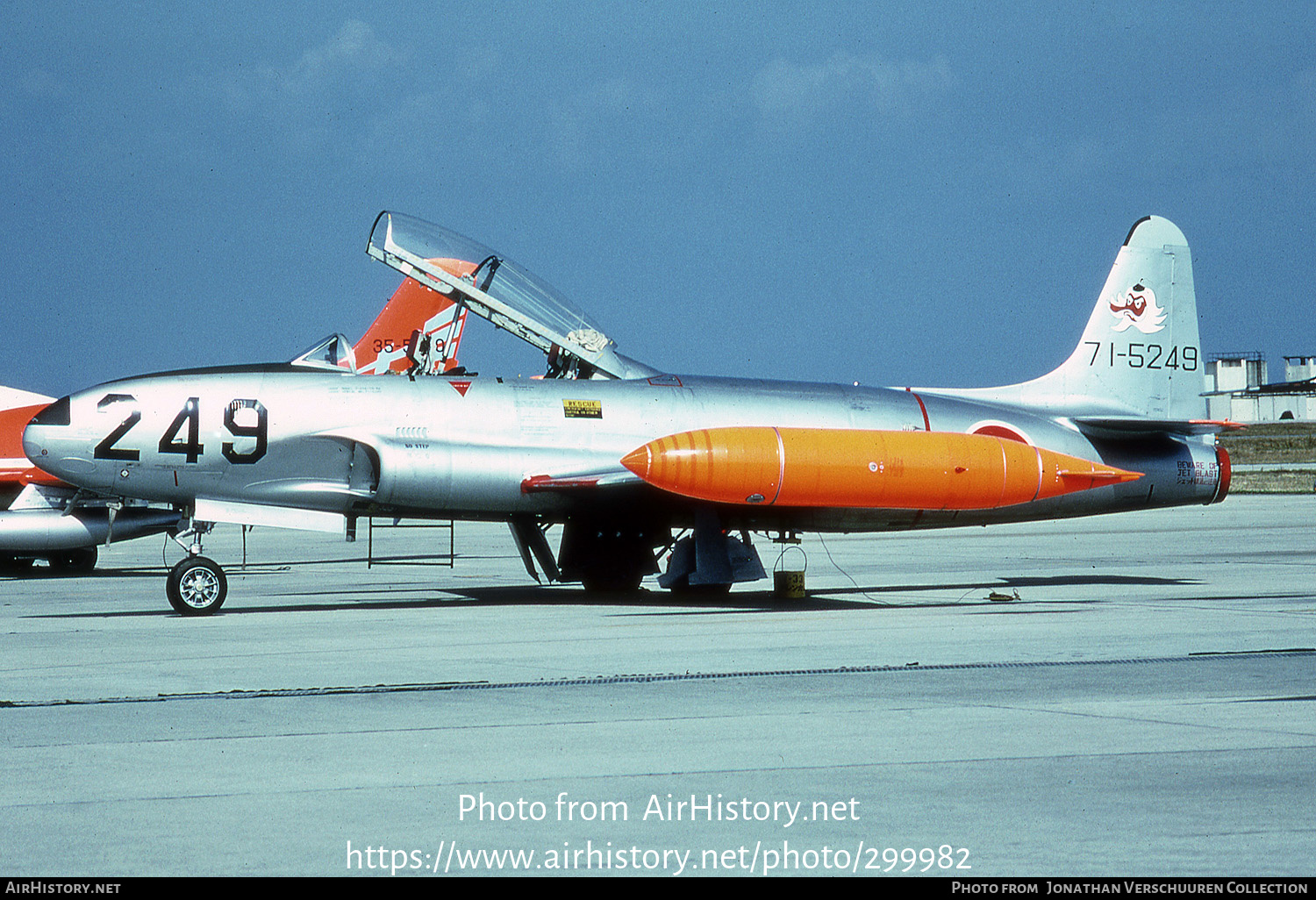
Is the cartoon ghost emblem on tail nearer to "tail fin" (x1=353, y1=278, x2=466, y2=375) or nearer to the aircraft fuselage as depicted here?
the aircraft fuselage

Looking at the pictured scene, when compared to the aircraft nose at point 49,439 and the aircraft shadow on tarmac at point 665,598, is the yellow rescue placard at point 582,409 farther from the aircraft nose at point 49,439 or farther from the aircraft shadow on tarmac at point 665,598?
the aircraft nose at point 49,439

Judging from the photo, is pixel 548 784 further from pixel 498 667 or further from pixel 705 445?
pixel 705 445

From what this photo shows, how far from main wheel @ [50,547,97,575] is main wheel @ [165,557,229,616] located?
8.81 meters

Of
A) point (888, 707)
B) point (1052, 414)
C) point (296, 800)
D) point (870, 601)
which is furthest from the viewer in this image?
point (1052, 414)

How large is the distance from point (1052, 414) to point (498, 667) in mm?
10556

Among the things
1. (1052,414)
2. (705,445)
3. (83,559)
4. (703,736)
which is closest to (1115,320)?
(1052,414)

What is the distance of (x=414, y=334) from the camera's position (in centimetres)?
1655

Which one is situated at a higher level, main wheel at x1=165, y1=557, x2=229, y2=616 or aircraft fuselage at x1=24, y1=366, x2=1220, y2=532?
aircraft fuselage at x1=24, y1=366, x2=1220, y2=532

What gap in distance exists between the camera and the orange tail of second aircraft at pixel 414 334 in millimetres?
16359

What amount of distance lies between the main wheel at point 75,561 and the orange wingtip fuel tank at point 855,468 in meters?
11.8

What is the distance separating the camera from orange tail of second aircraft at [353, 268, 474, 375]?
1636 centimetres

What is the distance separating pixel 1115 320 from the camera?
1898cm

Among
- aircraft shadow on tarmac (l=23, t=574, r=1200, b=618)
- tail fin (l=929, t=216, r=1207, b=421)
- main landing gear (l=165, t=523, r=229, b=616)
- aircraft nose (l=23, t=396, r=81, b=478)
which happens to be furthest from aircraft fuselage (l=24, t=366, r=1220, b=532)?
tail fin (l=929, t=216, r=1207, b=421)
